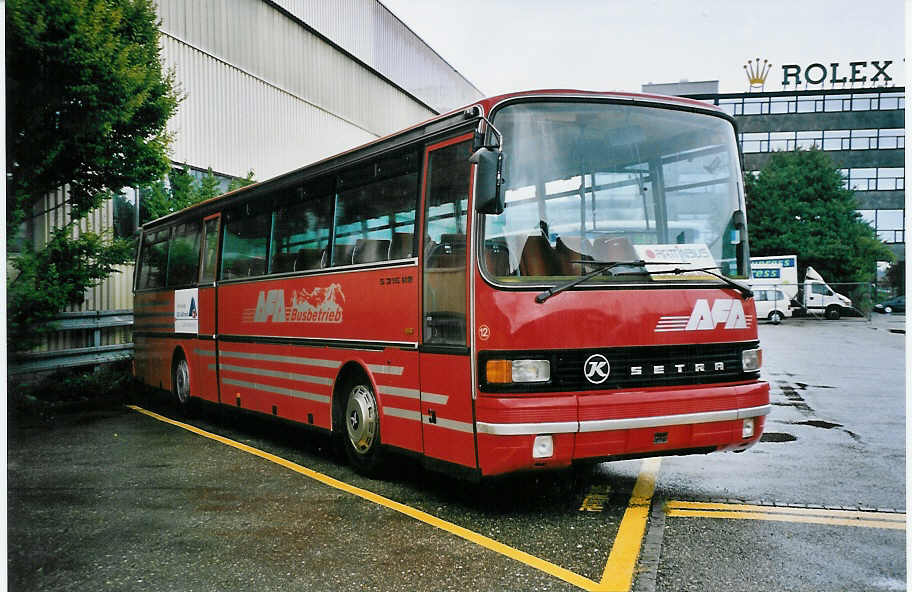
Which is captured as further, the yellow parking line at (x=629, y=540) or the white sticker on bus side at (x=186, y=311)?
the white sticker on bus side at (x=186, y=311)

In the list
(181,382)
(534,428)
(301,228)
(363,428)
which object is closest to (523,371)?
(534,428)

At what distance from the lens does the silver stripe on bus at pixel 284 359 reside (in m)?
7.88

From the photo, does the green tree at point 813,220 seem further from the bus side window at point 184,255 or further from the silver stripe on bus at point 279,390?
the silver stripe on bus at point 279,390

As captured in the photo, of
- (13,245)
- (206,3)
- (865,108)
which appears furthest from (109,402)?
(865,108)

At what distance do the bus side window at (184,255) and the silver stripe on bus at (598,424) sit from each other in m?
7.19

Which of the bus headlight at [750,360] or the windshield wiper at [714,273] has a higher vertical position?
the windshield wiper at [714,273]

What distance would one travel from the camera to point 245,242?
10.0m

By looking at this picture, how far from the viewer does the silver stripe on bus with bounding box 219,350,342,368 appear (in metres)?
7.88

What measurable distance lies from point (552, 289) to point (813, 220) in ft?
162

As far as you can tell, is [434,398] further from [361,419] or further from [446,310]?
[361,419]

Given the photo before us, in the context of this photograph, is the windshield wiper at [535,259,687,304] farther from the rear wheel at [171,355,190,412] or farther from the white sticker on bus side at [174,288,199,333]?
the rear wheel at [171,355,190,412]

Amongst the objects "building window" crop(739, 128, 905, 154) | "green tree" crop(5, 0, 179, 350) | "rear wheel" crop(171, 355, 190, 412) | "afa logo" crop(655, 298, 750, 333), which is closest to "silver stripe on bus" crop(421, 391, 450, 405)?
"afa logo" crop(655, 298, 750, 333)

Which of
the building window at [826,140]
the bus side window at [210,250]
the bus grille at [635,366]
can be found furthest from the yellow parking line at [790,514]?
the building window at [826,140]

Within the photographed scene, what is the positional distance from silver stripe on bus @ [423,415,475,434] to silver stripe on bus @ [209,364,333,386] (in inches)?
75.4
